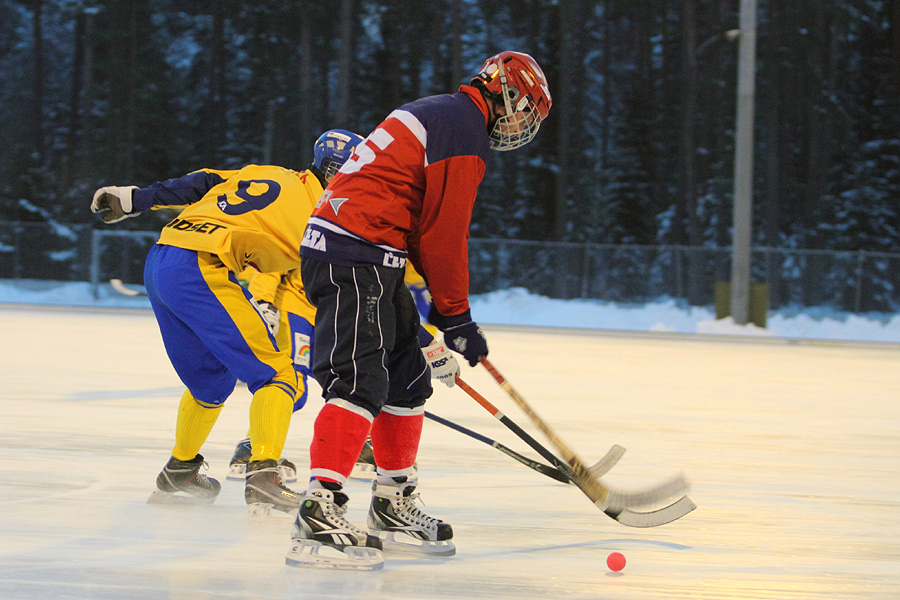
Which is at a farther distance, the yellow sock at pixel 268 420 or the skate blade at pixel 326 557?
the yellow sock at pixel 268 420

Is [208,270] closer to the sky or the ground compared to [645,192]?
closer to the ground

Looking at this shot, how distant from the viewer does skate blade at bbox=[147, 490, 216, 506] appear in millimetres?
3785

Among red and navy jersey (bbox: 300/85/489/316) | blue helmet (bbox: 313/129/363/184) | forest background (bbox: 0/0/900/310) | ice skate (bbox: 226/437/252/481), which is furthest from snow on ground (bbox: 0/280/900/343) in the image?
red and navy jersey (bbox: 300/85/489/316)

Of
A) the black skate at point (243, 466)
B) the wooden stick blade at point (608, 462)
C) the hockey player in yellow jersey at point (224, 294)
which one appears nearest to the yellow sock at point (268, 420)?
the hockey player in yellow jersey at point (224, 294)

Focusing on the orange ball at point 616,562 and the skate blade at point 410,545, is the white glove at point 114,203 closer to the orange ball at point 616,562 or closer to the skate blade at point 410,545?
the skate blade at point 410,545

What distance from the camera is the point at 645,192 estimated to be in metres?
34.2

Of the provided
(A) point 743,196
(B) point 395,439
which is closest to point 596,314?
(A) point 743,196

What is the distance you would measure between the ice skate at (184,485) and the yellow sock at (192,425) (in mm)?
34

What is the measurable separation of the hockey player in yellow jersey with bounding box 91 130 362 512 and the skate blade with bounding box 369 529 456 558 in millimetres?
485

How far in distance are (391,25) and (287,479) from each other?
1444 inches

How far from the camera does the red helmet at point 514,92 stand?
319 centimetres

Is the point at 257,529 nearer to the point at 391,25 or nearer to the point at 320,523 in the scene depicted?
the point at 320,523

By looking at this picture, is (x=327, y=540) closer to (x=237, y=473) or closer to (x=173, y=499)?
(x=173, y=499)

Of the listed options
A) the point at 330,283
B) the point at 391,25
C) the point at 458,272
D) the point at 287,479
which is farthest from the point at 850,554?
the point at 391,25
